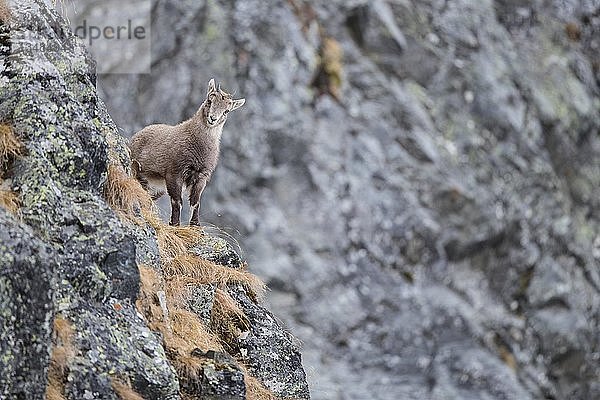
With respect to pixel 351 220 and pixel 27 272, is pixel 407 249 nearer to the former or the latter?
pixel 351 220

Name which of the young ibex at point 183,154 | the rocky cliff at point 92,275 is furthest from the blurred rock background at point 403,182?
the rocky cliff at point 92,275

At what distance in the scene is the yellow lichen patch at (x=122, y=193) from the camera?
11141 mm

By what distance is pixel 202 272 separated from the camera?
11.9m

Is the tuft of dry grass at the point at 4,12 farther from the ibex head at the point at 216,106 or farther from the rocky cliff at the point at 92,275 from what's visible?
the ibex head at the point at 216,106

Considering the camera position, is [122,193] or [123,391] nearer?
[123,391]

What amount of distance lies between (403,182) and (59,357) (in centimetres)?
2231

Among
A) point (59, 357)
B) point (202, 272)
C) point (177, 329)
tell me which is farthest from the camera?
point (202, 272)

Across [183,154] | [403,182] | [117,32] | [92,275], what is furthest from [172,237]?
[117,32]

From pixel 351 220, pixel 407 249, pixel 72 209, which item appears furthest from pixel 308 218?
pixel 72 209

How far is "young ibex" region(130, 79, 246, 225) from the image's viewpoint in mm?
13516

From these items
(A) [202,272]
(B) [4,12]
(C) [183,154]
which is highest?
(B) [4,12]

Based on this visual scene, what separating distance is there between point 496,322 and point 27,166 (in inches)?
881

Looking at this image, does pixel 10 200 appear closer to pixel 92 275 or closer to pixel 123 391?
pixel 92 275

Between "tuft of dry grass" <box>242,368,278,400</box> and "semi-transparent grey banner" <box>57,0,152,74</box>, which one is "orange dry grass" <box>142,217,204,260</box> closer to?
"tuft of dry grass" <box>242,368,278,400</box>
